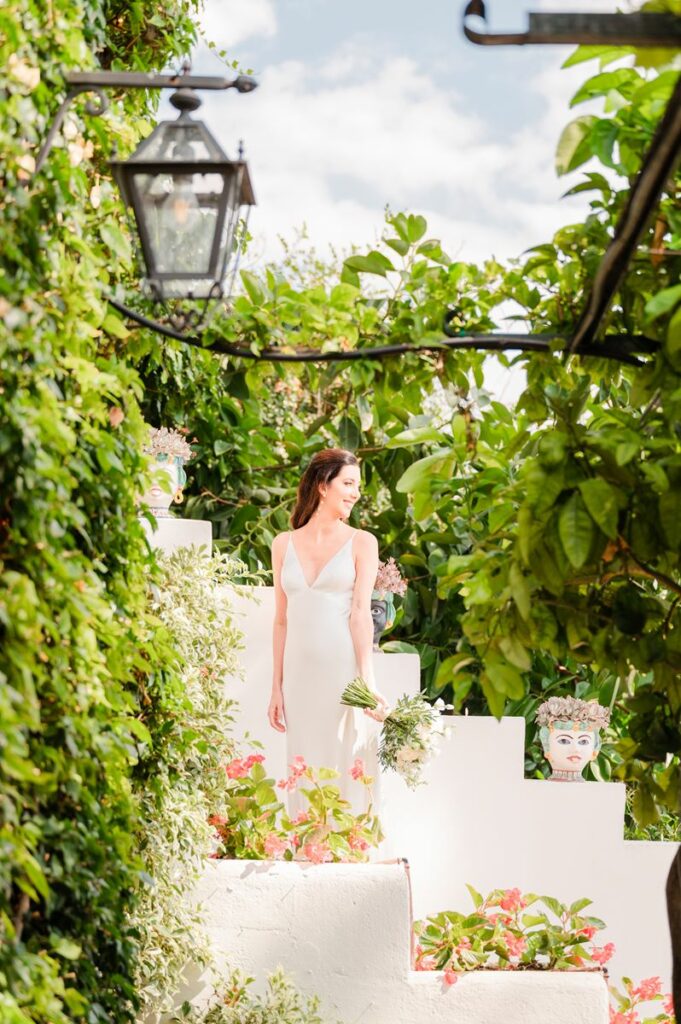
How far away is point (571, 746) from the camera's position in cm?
659

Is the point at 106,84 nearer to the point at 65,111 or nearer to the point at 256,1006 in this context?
the point at 65,111

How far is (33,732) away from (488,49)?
65.0 inches

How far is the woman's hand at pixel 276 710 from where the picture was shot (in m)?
5.82

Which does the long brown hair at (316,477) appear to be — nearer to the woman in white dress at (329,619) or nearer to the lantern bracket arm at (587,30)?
the woman in white dress at (329,619)

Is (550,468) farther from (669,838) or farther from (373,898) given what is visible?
(669,838)

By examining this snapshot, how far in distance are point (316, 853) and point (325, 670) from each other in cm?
131

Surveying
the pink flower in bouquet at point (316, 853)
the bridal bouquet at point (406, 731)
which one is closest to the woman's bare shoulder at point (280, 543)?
the bridal bouquet at point (406, 731)

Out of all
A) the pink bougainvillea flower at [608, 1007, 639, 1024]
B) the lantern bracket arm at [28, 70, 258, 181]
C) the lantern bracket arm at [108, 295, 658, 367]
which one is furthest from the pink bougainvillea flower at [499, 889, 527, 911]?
the lantern bracket arm at [28, 70, 258, 181]

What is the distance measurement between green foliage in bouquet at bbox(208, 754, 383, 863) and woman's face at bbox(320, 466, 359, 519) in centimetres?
118

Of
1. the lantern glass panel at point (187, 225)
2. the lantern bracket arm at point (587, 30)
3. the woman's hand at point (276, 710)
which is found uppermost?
the lantern bracket arm at point (587, 30)

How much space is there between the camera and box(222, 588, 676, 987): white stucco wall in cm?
624

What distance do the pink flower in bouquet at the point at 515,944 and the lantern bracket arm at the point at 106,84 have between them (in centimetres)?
302

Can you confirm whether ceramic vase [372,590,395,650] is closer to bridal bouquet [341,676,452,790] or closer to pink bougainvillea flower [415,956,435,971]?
bridal bouquet [341,676,452,790]

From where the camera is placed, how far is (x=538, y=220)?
3186cm
